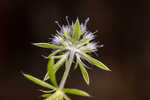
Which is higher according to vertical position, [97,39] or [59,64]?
[97,39]

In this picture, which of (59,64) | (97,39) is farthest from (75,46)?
(97,39)

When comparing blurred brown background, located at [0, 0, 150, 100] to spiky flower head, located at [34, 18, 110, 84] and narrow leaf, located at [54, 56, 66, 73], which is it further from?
narrow leaf, located at [54, 56, 66, 73]

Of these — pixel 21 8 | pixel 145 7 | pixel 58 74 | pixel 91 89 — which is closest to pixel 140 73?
pixel 91 89

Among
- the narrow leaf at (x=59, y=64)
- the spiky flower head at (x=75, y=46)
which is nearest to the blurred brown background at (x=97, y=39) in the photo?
the spiky flower head at (x=75, y=46)

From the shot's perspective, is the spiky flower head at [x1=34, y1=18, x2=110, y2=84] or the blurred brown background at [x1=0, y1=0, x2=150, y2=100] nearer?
the spiky flower head at [x1=34, y1=18, x2=110, y2=84]

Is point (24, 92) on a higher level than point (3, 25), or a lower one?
lower

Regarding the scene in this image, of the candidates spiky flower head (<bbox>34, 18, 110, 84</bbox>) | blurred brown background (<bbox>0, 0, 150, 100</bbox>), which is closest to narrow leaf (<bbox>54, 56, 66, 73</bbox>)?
spiky flower head (<bbox>34, 18, 110, 84</bbox>)

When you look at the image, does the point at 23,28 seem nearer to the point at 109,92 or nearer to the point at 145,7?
the point at 109,92

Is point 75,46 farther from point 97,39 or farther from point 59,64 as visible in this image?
point 97,39
